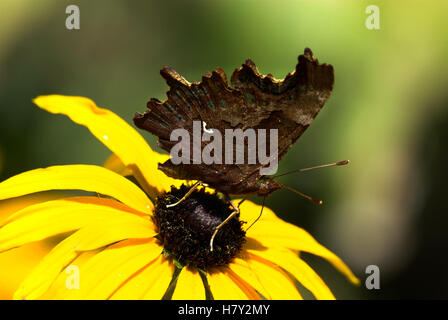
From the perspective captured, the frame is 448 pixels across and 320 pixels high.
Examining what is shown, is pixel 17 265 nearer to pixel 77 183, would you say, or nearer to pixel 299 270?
pixel 77 183

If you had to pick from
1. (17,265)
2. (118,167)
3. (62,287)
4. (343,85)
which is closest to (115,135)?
(118,167)

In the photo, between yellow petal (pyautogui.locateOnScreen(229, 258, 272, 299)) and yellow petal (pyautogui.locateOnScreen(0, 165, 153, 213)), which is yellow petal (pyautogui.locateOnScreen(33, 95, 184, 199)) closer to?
yellow petal (pyautogui.locateOnScreen(0, 165, 153, 213))

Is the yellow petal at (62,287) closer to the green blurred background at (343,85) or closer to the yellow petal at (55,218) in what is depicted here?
the yellow petal at (55,218)

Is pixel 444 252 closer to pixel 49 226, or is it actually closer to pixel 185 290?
pixel 185 290

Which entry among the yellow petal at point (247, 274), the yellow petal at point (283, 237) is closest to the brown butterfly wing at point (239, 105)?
the yellow petal at point (247, 274)

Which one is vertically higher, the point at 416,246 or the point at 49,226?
the point at 49,226

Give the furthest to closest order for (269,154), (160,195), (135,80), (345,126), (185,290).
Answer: (345,126) → (135,80) → (160,195) → (269,154) → (185,290)

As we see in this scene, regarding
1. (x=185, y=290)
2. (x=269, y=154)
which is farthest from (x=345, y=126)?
(x=185, y=290)
